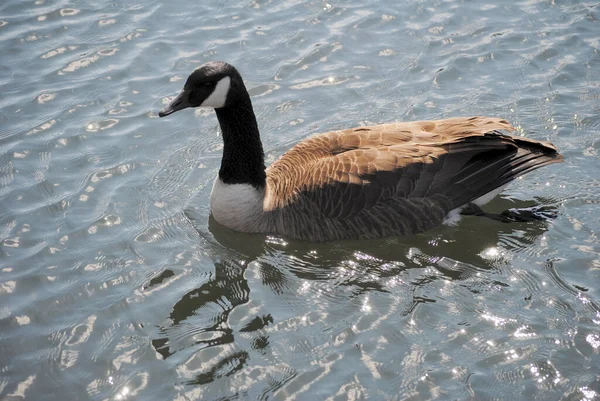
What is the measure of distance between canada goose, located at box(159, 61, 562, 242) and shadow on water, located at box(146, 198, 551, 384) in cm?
20

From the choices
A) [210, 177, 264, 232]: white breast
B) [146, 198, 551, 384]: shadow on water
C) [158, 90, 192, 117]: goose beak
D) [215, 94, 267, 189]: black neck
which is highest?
[158, 90, 192, 117]: goose beak

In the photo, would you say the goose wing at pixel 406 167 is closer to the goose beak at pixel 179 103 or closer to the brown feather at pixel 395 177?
the brown feather at pixel 395 177

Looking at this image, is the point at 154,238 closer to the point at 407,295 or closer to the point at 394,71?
the point at 407,295

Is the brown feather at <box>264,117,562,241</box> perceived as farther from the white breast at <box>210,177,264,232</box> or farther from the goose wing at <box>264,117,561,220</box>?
the white breast at <box>210,177,264,232</box>

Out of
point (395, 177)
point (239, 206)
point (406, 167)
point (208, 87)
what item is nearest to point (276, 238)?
point (239, 206)

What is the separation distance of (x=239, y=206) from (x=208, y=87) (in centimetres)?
152

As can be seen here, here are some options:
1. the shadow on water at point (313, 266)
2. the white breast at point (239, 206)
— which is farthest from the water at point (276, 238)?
the white breast at point (239, 206)

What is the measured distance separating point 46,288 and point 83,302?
1.69ft

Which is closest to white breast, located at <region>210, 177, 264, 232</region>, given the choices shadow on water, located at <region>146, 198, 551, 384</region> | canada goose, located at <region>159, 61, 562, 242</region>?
canada goose, located at <region>159, 61, 562, 242</region>

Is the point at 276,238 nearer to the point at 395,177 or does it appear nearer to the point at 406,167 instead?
the point at 395,177

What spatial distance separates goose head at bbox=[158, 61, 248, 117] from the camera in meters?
8.91

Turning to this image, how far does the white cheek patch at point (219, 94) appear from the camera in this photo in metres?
8.95

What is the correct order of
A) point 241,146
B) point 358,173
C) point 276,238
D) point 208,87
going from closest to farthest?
point 208,87 → point 358,173 → point 241,146 → point 276,238

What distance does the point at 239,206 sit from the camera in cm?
948
